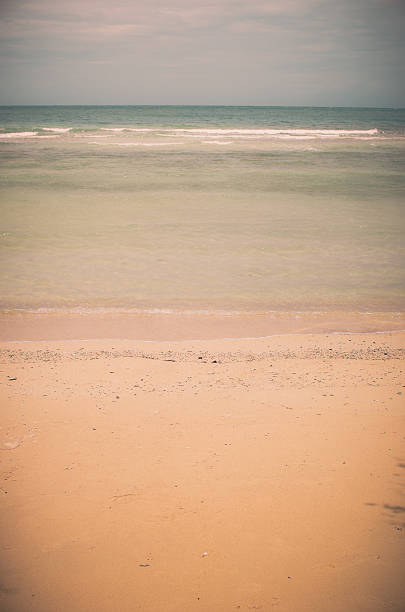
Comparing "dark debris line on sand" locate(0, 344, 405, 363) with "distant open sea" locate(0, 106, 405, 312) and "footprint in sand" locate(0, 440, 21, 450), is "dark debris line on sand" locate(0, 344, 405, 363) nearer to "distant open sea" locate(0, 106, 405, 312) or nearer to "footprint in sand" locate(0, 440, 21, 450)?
"footprint in sand" locate(0, 440, 21, 450)

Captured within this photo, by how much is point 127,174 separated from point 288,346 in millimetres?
17310

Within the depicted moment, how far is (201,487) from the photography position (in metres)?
2.99

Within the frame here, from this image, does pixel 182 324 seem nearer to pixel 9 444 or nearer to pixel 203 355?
pixel 203 355

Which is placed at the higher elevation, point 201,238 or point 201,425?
point 201,238

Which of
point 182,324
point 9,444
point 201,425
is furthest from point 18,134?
point 201,425

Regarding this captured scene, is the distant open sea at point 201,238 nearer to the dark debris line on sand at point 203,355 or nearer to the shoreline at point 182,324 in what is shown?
the shoreline at point 182,324

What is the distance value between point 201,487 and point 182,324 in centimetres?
365

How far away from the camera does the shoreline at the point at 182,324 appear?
6.12 meters

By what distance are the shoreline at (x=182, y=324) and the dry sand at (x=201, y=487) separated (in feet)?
4.15

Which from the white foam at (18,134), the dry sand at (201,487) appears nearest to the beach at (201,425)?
the dry sand at (201,487)

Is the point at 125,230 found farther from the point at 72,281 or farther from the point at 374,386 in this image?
the point at 374,386

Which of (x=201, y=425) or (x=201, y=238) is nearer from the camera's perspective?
(x=201, y=425)

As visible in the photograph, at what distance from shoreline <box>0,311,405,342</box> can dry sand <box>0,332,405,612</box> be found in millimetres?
1265

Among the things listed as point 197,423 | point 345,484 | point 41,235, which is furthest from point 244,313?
point 41,235
